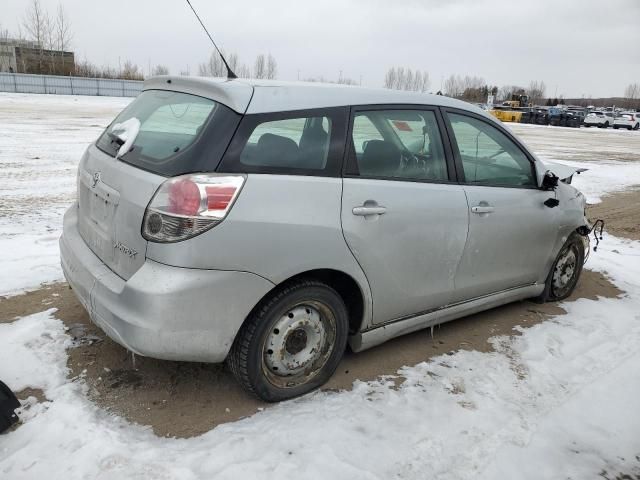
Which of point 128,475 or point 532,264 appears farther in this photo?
point 532,264

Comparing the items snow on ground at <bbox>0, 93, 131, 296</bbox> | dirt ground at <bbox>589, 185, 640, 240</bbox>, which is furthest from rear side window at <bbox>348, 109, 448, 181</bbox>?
dirt ground at <bbox>589, 185, 640, 240</bbox>

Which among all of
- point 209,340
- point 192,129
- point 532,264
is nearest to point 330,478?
point 209,340

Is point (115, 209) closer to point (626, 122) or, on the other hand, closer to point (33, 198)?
point (33, 198)

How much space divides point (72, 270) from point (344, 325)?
5.47ft

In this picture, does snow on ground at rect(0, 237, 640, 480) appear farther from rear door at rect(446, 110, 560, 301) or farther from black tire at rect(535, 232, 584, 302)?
black tire at rect(535, 232, 584, 302)

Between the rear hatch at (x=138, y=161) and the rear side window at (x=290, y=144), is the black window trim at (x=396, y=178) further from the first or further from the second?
the rear hatch at (x=138, y=161)

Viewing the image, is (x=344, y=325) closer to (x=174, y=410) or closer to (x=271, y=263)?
(x=271, y=263)

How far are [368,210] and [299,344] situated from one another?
0.86 m

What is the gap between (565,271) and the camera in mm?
4758

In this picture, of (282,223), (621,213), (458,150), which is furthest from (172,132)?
(621,213)

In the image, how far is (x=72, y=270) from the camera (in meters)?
3.17

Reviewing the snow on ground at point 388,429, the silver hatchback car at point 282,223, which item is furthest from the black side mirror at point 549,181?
the snow on ground at point 388,429

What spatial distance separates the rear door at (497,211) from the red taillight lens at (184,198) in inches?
74.1

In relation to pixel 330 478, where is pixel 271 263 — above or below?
above
